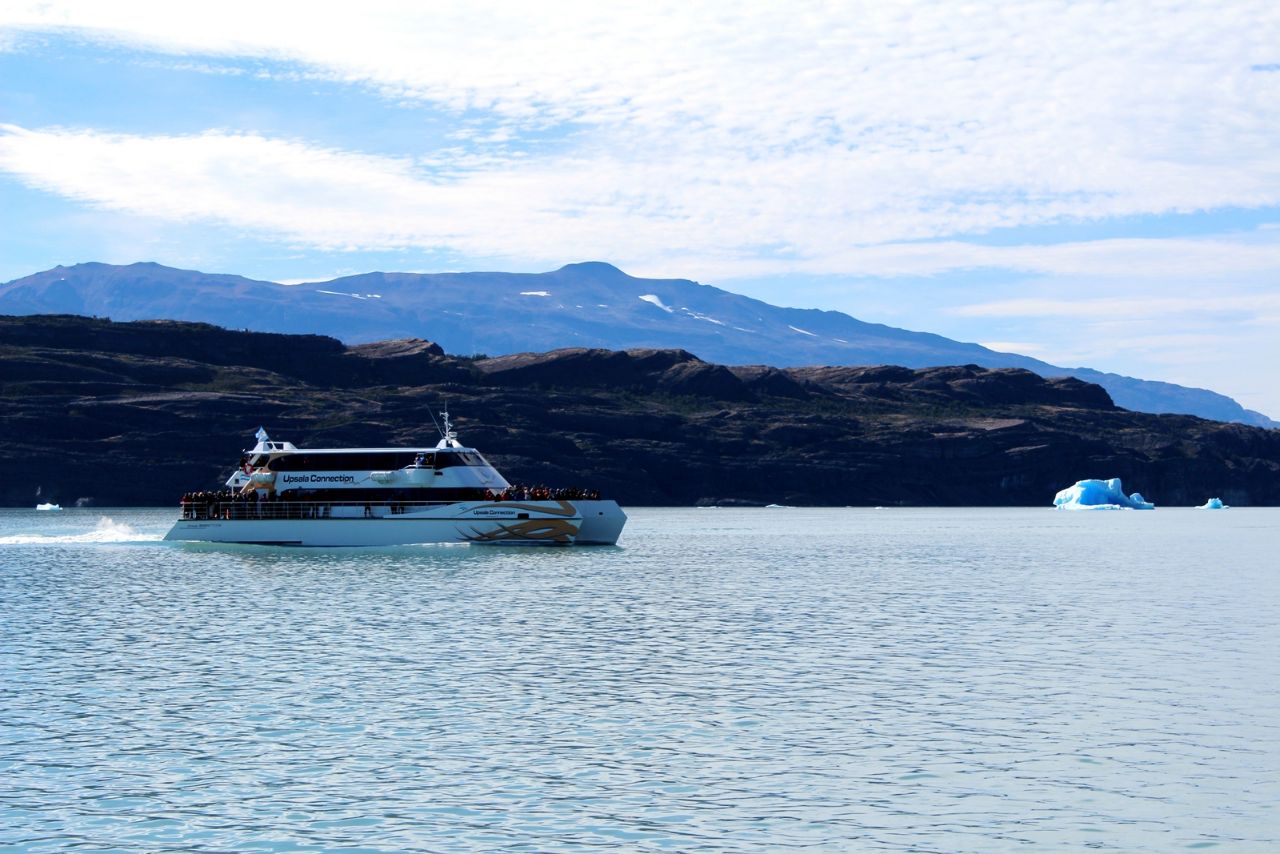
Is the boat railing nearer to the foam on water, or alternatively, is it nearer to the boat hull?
the boat hull

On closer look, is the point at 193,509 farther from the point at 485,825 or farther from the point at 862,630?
the point at 485,825

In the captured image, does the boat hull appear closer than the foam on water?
Yes

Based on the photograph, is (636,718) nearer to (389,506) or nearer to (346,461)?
(389,506)

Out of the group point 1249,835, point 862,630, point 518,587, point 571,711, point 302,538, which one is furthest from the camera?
point 302,538

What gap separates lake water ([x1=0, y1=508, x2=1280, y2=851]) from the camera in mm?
22312

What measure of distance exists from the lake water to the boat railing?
2576 centimetres

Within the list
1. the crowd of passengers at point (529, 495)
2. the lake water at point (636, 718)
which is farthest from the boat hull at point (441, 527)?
the lake water at point (636, 718)

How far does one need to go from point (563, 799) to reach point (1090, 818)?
28.1 ft

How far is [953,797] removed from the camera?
24.1 metres

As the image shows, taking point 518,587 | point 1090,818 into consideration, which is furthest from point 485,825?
point 518,587

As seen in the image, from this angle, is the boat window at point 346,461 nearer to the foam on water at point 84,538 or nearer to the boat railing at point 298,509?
the boat railing at point 298,509

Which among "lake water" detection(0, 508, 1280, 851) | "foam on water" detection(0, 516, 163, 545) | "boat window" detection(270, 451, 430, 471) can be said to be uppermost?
"boat window" detection(270, 451, 430, 471)

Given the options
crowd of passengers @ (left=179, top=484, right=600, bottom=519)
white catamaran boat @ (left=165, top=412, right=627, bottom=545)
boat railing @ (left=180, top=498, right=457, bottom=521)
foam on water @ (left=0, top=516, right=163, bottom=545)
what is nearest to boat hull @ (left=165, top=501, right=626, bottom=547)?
white catamaran boat @ (left=165, top=412, right=627, bottom=545)

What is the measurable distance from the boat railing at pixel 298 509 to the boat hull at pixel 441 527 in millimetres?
225
